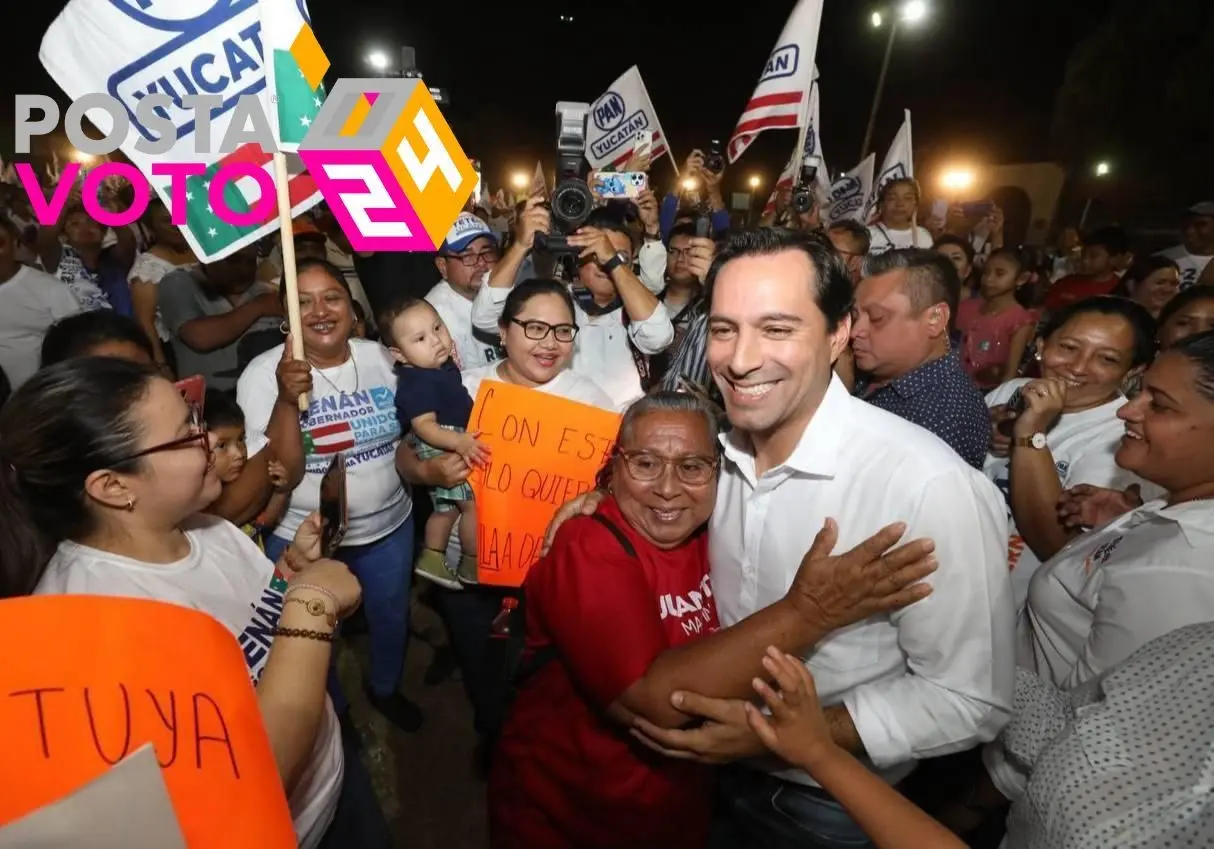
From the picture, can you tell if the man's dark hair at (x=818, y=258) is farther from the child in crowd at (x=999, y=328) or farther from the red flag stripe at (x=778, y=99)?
the child in crowd at (x=999, y=328)

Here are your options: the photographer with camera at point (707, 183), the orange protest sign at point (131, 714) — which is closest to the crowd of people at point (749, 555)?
the orange protest sign at point (131, 714)

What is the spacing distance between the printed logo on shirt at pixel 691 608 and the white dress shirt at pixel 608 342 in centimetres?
159

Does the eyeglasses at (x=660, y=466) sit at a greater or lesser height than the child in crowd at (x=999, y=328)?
lesser

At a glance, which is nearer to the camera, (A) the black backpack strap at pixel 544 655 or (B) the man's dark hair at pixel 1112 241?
(A) the black backpack strap at pixel 544 655

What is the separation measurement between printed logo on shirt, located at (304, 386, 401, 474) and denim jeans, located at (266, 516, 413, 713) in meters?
0.45

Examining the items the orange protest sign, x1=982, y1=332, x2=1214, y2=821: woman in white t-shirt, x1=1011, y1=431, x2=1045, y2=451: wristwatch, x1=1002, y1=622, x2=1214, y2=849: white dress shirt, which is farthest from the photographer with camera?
the orange protest sign

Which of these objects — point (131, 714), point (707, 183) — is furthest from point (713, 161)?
point (131, 714)

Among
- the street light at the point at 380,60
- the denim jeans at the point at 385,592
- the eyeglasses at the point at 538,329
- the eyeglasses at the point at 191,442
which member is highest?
the street light at the point at 380,60

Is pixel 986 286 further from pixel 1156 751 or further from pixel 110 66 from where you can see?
pixel 110 66

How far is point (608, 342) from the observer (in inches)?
145

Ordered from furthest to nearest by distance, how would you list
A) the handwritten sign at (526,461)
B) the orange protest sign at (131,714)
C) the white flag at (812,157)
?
the white flag at (812,157) → the handwritten sign at (526,461) → the orange protest sign at (131,714)

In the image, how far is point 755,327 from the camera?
1618mm

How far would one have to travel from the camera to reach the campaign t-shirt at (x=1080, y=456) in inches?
101

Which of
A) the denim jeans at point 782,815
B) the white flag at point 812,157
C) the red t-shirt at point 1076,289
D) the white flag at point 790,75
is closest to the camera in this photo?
the denim jeans at point 782,815
